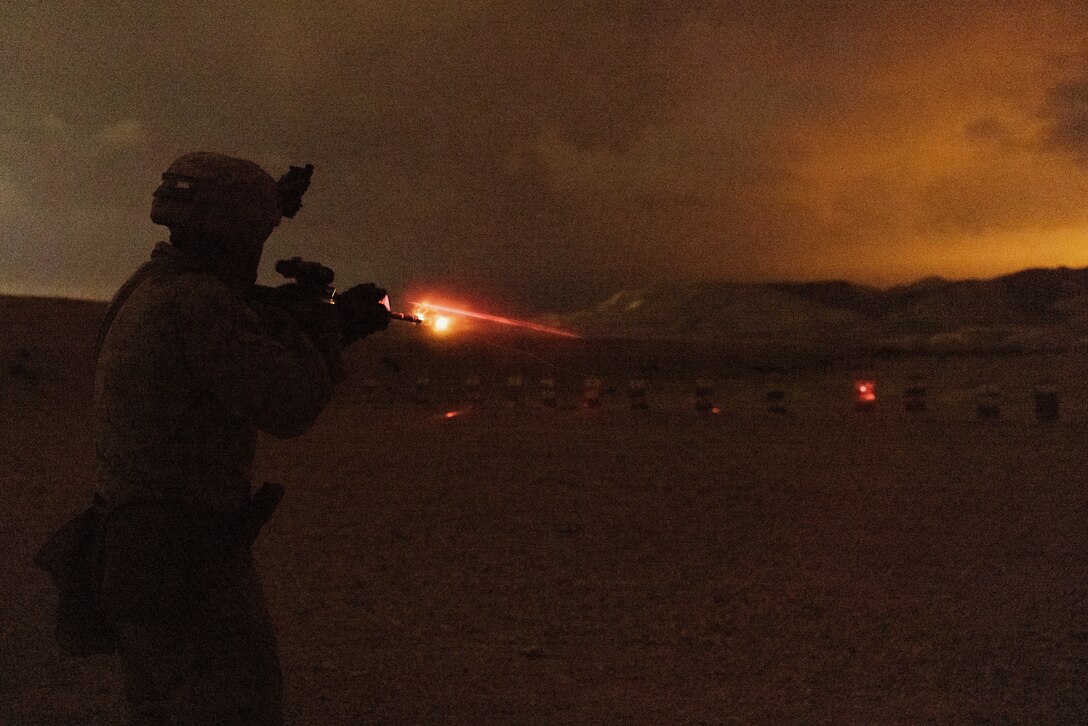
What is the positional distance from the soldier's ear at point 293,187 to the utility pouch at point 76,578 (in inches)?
39.7

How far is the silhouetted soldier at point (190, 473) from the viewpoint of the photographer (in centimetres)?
240

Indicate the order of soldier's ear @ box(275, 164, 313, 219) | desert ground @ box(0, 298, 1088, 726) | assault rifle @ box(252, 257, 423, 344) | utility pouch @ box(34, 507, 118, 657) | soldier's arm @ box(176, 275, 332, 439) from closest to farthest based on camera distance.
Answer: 1. soldier's arm @ box(176, 275, 332, 439)
2. utility pouch @ box(34, 507, 118, 657)
3. assault rifle @ box(252, 257, 423, 344)
4. soldier's ear @ box(275, 164, 313, 219)
5. desert ground @ box(0, 298, 1088, 726)

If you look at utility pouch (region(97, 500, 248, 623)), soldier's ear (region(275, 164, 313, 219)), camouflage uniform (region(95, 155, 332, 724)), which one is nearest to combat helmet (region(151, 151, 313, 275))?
camouflage uniform (region(95, 155, 332, 724))

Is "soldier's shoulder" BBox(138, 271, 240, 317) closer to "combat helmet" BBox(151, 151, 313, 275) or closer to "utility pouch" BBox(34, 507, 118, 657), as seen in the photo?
"combat helmet" BBox(151, 151, 313, 275)

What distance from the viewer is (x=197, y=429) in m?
2.45

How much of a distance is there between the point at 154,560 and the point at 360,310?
845 millimetres

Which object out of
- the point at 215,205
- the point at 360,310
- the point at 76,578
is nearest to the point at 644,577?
the point at 360,310

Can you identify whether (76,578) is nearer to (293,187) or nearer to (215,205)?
(215,205)

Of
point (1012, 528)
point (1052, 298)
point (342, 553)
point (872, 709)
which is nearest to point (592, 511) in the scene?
point (342, 553)

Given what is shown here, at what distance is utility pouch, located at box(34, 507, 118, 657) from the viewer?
8.39ft

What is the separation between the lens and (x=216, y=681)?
2.42 meters

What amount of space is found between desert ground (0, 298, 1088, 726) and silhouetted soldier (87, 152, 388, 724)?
2.83 meters

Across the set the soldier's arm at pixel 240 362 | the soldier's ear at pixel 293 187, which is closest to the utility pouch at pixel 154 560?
the soldier's arm at pixel 240 362

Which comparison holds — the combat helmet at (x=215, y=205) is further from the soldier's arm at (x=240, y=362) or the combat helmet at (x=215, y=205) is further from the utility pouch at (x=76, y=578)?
the utility pouch at (x=76, y=578)
